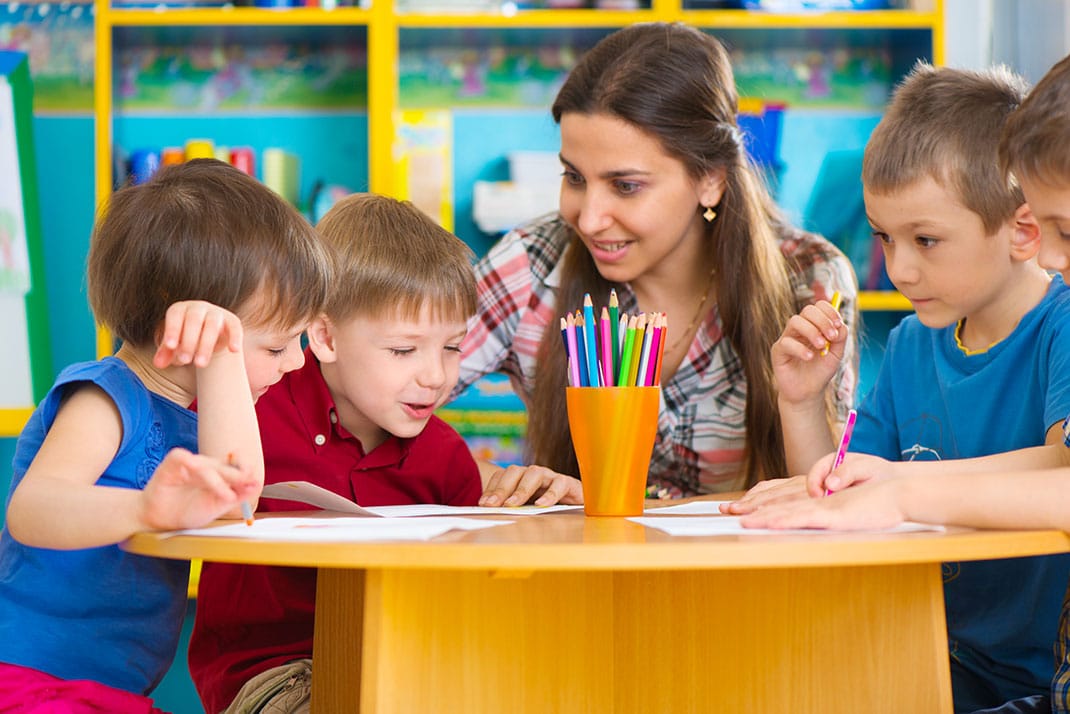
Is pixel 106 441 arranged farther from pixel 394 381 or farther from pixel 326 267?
pixel 394 381

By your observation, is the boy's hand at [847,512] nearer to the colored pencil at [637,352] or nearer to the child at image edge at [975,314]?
the colored pencil at [637,352]

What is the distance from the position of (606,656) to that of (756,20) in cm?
181

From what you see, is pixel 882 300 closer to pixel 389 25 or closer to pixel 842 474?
pixel 389 25

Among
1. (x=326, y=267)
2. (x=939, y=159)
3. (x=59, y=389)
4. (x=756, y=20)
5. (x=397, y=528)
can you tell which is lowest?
(x=397, y=528)

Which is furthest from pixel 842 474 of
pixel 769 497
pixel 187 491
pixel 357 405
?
pixel 357 405

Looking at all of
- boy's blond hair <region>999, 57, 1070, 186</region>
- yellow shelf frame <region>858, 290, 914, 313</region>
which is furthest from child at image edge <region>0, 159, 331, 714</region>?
yellow shelf frame <region>858, 290, 914, 313</region>

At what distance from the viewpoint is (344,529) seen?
0.95 m

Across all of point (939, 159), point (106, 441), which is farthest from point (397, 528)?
point (939, 159)

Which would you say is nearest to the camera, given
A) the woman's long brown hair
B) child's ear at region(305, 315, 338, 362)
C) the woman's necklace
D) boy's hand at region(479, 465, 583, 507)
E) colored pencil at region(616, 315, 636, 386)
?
colored pencil at region(616, 315, 636, 386)

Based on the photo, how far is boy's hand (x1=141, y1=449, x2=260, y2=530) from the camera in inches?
35.8

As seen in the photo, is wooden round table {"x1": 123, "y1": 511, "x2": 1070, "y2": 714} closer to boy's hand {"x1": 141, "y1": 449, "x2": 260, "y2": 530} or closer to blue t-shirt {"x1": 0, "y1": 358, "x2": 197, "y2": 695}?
boy's hand {"x1": 141, "y1": 449, "x2": 260, "y2": 530}

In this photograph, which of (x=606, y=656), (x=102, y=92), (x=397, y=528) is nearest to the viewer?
(x=397, y=528)

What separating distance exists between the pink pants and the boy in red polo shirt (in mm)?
222

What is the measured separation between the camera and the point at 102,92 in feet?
8.29
